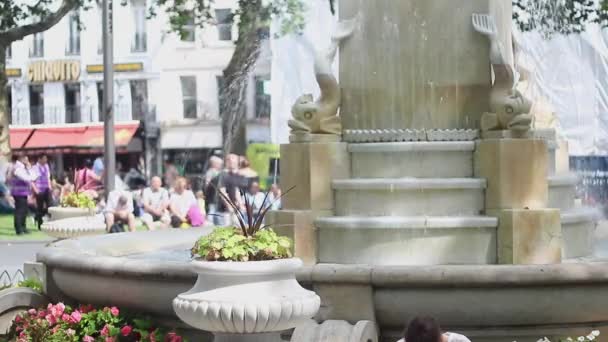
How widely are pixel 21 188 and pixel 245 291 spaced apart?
22820 mm

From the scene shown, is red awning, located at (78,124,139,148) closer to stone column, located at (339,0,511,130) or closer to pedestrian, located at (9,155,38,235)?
pedestrian, located at (9,155,38,235)

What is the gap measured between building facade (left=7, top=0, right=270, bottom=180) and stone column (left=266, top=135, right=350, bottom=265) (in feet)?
153

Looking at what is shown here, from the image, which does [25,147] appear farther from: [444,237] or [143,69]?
[444,237]

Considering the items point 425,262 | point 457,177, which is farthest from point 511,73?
point 425,262

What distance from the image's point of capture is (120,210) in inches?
845

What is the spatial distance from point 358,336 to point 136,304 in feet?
6.02

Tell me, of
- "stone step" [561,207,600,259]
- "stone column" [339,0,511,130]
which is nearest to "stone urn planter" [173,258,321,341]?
"stone column" [339,0,511,130]

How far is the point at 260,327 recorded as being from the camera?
741cm

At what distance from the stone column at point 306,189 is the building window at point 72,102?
179 ft

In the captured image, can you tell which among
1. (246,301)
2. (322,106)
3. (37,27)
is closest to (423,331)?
(246,301)

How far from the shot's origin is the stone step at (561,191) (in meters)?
10.9

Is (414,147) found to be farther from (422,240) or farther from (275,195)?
(275,195)

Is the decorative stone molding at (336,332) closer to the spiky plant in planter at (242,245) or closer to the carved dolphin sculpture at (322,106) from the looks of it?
the spiky plant in planter at (242,245)

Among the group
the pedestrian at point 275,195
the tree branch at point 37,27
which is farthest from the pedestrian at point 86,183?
the tree branch at point 37,27
